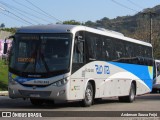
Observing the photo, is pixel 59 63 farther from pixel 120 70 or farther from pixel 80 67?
pixel 120 70

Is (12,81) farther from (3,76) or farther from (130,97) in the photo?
(3,76)

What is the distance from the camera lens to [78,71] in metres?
19.7

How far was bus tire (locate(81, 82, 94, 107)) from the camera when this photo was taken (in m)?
20.3

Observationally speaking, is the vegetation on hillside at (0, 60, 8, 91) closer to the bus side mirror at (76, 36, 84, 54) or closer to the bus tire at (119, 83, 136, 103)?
the bus tire at (119, 83, 136, 103)

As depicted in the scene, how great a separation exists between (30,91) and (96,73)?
359 cm

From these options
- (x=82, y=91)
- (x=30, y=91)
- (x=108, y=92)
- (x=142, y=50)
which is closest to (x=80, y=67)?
(x=82, y=91)

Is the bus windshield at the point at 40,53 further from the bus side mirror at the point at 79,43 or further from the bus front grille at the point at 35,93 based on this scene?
the bus front grille at the point at 35,93

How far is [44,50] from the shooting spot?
764 inches

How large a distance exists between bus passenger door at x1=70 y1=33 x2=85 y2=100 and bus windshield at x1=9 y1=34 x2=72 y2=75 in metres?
0.46

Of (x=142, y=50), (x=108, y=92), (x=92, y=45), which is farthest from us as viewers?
(x=142, y=50)

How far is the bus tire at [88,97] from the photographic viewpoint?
66.5ft

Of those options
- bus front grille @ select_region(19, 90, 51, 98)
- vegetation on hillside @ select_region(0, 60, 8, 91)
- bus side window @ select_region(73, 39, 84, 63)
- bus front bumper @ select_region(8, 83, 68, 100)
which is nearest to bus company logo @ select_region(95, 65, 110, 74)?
bus side window @ select_region(73, 39, 84, 63)

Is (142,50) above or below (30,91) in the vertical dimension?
Answer: above

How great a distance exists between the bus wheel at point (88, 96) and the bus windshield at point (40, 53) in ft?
6.43
